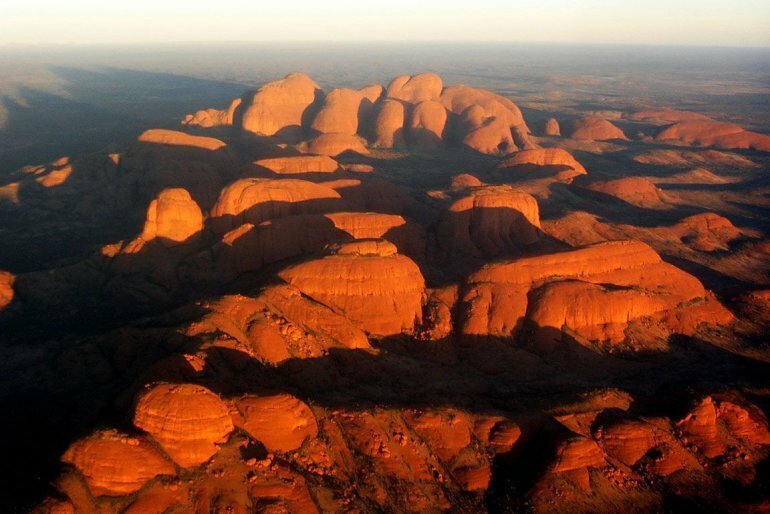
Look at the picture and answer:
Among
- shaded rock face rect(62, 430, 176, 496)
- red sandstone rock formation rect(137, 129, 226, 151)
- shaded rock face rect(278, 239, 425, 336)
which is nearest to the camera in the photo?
shaded rock face rect(62, 430, 176, 496)

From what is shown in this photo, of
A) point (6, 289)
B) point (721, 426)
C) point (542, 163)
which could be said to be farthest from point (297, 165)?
point (721, 426)

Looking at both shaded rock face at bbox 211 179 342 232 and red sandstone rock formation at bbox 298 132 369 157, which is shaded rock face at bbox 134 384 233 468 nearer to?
shaded rock face at bbox 211 179 342 232

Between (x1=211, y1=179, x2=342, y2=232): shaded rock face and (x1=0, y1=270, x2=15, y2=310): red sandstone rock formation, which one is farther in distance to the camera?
(x1=211, y1=179, x2=342, y2=232): shaded rock face

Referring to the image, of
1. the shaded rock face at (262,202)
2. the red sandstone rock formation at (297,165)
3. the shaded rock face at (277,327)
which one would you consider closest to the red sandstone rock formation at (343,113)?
the red sandstone rock formation at (297,165)

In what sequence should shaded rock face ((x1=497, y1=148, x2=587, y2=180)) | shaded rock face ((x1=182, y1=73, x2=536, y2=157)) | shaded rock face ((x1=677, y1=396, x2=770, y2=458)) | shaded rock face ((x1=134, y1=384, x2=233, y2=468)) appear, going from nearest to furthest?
shaded rock face ((x1=134, y1=384, x2=233, y2=468)), shaded rock face ((x1=677, y1=396, x2=770, y2=458)), shaded rock face ((x1=497, y1=148, x2=587, y2=180)), shaded rock face ((x1=182, y1=73, x2=536, y2=157))

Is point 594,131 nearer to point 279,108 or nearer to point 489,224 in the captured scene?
point 279,108

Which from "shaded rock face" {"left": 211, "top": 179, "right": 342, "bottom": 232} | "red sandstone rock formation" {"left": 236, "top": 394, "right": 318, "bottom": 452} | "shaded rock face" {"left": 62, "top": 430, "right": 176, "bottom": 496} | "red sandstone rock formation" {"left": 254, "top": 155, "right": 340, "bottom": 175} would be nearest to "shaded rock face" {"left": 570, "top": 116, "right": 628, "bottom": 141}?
"red sandstone rock formation" {"left": 254, "top": 155, "right": 340, "bottom": 175}

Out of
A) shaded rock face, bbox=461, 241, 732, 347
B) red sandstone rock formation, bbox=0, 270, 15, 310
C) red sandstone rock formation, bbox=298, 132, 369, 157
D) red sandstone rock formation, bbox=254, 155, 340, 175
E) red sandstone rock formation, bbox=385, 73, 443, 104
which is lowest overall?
red sandstone rock formation, bbox=0, 270, 15, 310
